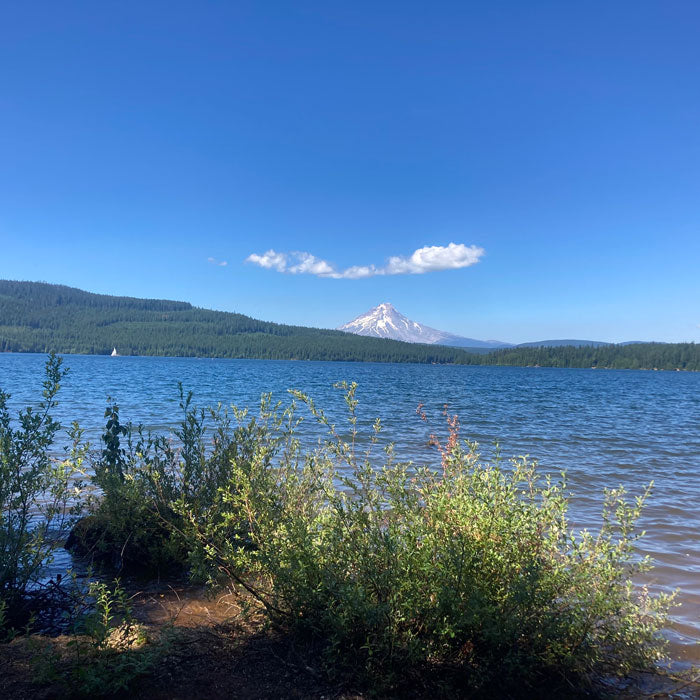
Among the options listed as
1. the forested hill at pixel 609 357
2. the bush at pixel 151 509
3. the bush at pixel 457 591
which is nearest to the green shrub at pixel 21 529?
the bush at pixel 151 509

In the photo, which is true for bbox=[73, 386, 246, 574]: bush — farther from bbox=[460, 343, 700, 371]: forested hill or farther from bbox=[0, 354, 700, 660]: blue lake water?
bbox=[460, 343, 700, 371]: forested hill

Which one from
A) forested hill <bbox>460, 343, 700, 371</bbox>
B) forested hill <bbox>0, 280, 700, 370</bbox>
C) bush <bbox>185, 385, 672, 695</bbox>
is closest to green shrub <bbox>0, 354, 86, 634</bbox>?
bush <bbox>185, 385, 672, 695</bbox>

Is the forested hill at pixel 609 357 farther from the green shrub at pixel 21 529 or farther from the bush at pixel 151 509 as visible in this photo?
the green shrub at pixel 21 529

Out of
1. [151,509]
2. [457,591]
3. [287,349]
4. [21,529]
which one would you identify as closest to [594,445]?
[457,591]

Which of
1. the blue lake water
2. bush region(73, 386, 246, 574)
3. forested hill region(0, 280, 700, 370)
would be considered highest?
forested hill region(0, 280, 700, 370)

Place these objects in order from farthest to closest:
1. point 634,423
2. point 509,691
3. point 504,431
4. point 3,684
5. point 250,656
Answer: point 634,423
point 504,431
point 250,656
point 509,691
point 3,684

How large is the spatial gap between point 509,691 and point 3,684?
135 inches

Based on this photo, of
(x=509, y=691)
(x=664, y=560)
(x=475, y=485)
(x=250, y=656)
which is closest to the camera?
(x=509, y=691)

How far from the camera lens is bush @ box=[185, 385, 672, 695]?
3.31 metres

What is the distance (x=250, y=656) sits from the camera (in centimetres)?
359

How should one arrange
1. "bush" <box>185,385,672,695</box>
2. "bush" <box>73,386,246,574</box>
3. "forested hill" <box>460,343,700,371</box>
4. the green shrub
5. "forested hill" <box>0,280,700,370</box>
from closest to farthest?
"bush" <box>185,385,672,695</box> → the green shrub → "bush" <box>73,386,246,574</box> → "forested hill" <box>460,343,700,371</box> → "forested hill" <box>0,280,700,370</box>

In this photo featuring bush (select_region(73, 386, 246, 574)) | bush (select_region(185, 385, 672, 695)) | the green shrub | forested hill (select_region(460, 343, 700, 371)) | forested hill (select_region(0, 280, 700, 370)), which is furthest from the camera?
forested hill (select_region(0, 280, 700, 370))

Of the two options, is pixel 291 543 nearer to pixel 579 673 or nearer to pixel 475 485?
pixel 475 485

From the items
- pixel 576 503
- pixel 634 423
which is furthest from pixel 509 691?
pixel 634 423
